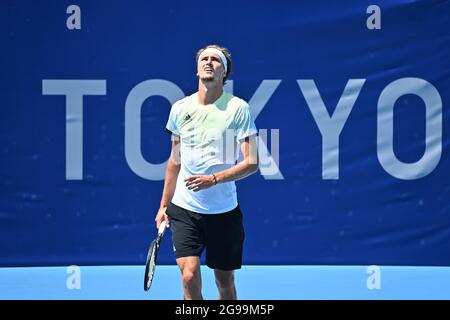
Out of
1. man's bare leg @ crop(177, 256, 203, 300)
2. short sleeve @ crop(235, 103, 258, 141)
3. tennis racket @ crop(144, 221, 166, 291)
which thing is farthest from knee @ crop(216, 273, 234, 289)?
short sleeve @ crop(235, 103, 258, 141)

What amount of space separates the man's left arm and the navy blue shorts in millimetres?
273

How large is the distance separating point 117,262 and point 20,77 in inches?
62.3

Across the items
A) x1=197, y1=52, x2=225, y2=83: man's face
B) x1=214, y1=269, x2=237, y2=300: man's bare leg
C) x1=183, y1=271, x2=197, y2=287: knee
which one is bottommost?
x1=214, y1=269, x2=237, y2=300: man's bare leg

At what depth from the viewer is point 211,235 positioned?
4902 mm

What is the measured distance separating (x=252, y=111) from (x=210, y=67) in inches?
83.0

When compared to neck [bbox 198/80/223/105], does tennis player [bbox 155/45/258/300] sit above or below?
below

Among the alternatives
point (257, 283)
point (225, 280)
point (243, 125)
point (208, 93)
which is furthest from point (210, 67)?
point (257, 283)

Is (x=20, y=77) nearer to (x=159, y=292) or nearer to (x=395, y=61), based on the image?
(x=159, y=292)

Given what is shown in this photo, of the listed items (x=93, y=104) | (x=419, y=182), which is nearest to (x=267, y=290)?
(x=419, y=182)

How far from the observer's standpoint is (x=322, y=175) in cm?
701

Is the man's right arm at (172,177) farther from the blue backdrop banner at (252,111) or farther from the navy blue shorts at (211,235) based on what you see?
the blue backdrop banner at (252,111)

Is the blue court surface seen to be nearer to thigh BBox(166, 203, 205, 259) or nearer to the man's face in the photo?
thigh BBox(166, 203, 205, 259)

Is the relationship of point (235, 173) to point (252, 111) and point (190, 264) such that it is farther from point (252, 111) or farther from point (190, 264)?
point (252, 111)

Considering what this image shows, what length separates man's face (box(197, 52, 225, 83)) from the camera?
4859 millimetres
